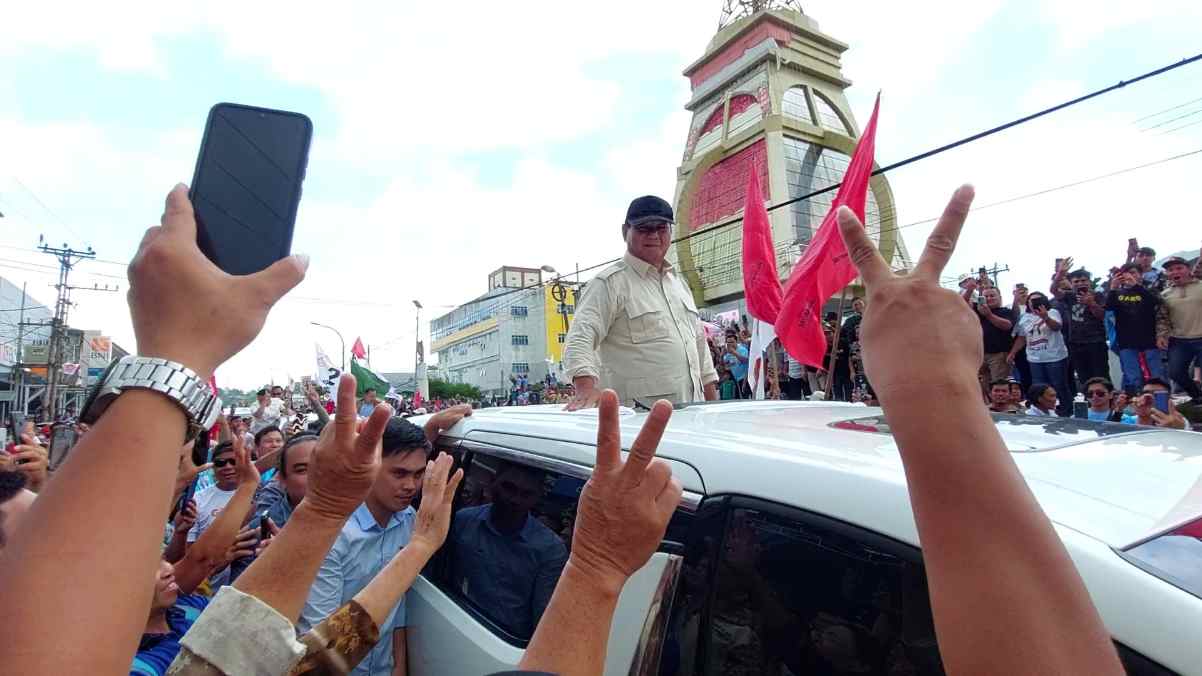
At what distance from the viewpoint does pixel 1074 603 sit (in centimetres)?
70

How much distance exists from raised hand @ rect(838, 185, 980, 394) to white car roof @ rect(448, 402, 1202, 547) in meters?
0.37

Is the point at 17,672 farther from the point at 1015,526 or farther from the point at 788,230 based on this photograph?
the point at 788,230

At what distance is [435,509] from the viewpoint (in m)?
1.75

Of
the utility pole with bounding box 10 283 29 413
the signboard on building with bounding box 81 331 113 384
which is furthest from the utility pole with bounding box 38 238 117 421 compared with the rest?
the signboard on building with bounding box 81 331 113 384

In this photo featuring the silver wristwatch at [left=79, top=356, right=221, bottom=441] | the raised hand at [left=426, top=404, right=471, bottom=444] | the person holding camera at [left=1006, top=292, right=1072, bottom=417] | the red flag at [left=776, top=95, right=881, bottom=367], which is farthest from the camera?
the person holding camera at [left=1006, top=292, right=1072, bottom=417]

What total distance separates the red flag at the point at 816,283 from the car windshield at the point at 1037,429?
2703 mm

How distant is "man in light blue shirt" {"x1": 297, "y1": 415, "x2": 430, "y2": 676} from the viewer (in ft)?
7.39

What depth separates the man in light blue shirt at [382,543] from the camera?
7.39 feet

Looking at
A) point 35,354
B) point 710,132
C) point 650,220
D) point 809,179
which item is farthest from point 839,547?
point 35,354

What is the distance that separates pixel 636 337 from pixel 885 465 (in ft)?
7.73

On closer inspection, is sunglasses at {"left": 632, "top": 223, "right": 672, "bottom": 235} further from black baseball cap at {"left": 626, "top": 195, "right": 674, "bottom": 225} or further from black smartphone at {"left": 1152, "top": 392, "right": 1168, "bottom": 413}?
black smartphone at {"left": 1152, "top": 392, "right": 1168, "bottom": 413}

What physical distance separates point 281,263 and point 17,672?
491 mm

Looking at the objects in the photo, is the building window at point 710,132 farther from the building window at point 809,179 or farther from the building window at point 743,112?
the building window at point 809,179

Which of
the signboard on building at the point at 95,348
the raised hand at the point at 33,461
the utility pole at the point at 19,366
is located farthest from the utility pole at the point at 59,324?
the raised hand at the point at 33,461
